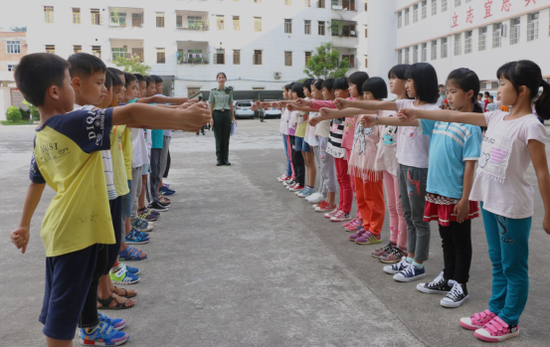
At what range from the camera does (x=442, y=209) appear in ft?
10.6

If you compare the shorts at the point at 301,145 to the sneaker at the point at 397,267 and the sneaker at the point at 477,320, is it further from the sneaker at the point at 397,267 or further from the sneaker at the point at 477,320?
the sneaker at the point at 477,320

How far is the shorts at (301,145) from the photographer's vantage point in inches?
264

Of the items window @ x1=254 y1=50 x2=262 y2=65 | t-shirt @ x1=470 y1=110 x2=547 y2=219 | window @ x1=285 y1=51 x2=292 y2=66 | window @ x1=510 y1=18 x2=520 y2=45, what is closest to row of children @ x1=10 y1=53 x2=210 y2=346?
t-shirt @ x1=470 y1=110 x2=547 y2=219

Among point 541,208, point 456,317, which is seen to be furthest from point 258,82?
point 456,317

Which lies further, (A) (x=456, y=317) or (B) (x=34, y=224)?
(B) (x=34, y=224)

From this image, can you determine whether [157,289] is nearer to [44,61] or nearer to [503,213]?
[44,61]

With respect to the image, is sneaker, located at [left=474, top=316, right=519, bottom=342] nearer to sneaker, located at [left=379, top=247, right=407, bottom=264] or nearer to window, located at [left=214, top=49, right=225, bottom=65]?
sneaker, located at [left=379, top=247, right=407, bottom=264]

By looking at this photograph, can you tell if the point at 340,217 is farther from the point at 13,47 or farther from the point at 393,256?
the point at 13,47

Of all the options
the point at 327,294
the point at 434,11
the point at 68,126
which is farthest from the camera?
the point at 434,11

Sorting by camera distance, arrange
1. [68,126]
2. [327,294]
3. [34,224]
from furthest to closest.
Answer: [34,224]
[327,294]
[68,126]

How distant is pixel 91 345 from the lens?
271 centimetres

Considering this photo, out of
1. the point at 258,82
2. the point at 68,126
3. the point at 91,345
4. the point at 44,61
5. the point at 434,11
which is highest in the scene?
the point at 434,11

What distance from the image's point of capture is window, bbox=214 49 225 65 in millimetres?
38219

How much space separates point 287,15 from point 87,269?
39722mm
